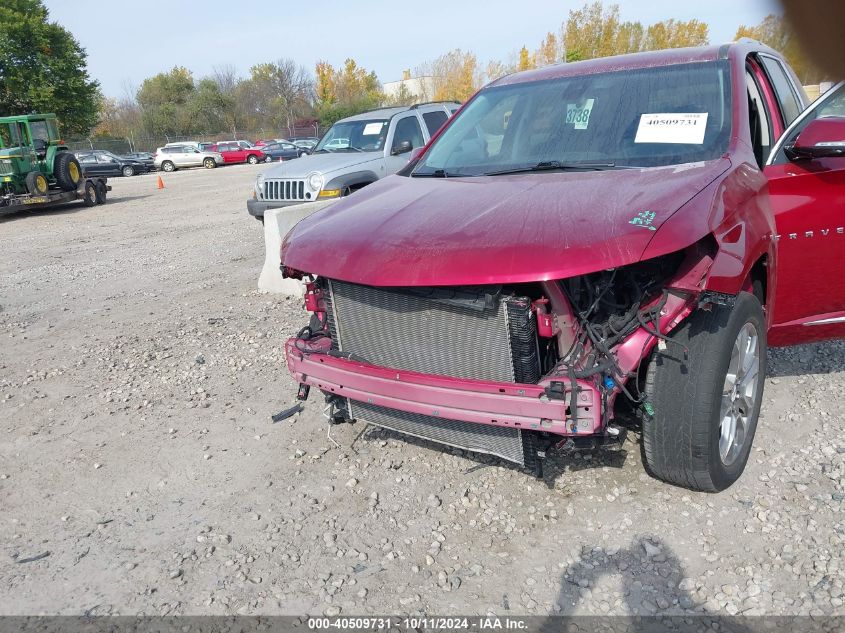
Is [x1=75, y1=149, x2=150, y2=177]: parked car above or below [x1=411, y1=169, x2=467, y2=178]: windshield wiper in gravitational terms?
above

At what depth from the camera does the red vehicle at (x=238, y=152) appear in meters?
41.5

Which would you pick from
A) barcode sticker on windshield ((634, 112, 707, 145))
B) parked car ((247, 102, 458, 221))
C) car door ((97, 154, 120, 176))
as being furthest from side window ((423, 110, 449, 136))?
car door ((97, 154, 120, 176))

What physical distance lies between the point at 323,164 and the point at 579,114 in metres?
6.73

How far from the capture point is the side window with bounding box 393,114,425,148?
420 inches

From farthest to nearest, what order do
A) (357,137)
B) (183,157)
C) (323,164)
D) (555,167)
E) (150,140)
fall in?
1. (150,140)
2. (183,157)
3. (357,137)
4. (323,164)
5. (555,167)

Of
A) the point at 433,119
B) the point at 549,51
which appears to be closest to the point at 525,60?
the point at 549,51

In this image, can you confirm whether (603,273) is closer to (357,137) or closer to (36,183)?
(357,137)

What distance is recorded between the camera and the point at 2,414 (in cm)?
468

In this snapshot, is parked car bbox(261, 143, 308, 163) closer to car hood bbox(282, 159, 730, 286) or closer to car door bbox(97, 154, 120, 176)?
car door bbox(97, 154, 120, 176)

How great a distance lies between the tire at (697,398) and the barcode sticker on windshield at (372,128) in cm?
839

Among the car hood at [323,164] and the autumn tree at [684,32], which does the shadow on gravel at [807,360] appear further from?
the car hood at [323,164]

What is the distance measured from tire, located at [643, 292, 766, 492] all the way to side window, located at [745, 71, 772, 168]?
100 cm

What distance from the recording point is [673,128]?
346 cm

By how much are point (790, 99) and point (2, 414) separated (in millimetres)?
5585
